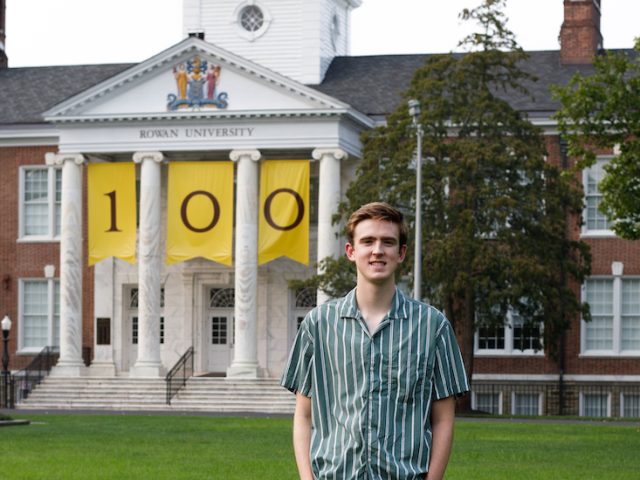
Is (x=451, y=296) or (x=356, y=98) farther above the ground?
(x=356, y=98)

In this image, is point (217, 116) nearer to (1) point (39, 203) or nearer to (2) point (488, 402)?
(1) point (39, 203)

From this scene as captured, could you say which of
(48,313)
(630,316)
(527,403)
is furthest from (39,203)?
(630,316)

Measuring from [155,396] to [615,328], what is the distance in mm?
15692

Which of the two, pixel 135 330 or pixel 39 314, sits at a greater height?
pixel 39 314

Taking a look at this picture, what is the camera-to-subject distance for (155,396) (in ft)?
165

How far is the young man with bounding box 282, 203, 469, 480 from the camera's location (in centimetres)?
637

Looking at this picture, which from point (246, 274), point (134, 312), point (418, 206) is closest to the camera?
point (418, 206)

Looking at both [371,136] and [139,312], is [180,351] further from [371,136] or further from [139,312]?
[371,136]

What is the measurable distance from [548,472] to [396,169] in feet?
76.8

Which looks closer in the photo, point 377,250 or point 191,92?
point 377,250

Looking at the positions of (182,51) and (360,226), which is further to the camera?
(182,51)

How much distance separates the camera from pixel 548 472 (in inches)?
883

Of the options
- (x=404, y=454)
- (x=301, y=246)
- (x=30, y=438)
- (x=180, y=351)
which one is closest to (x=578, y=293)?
(x=301, y=246)

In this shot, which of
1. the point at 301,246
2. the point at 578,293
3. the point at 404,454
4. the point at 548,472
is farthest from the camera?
the point at 578,293
